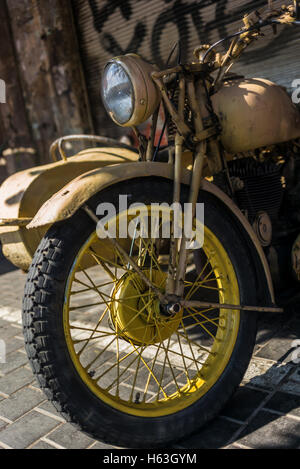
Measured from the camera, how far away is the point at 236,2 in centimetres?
426

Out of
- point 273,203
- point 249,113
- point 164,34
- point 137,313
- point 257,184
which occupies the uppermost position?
point 164,34

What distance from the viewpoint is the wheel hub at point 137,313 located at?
1.92 meters

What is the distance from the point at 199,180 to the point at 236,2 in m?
3.14

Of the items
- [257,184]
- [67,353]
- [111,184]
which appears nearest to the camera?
[67,353]

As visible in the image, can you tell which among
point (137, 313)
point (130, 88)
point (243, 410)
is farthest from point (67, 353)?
point (130, 88)

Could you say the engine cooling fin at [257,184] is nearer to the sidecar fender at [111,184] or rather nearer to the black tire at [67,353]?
the sidecar fender at [111,184]

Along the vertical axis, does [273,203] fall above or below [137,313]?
above

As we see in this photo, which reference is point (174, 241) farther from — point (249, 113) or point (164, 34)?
point (164, 34)

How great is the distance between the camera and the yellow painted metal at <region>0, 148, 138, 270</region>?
2.87 metres

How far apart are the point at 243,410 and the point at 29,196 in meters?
1.82

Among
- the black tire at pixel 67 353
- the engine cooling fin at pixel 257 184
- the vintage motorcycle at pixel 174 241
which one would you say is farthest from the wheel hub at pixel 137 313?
the engine cooling fin at pixel 257 184

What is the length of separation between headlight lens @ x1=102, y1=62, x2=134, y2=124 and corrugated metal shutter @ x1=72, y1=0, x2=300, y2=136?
1.62m

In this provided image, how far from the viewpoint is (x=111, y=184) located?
5.65 feet
